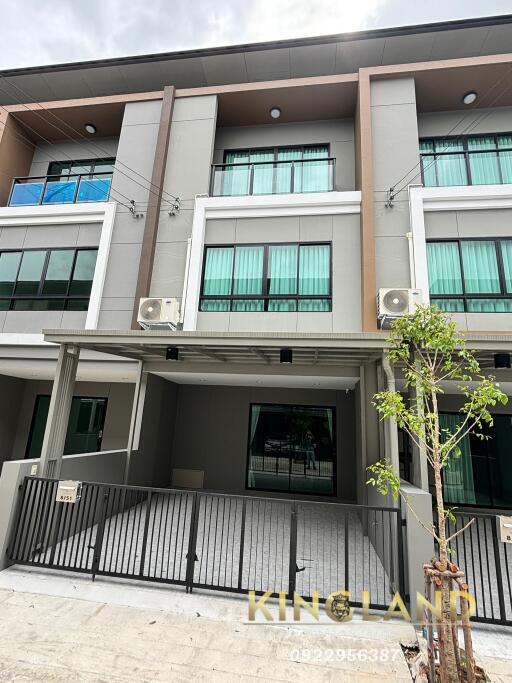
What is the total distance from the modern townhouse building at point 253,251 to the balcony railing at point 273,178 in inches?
2.1

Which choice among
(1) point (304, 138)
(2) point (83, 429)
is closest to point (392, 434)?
(2) point (83, 429)

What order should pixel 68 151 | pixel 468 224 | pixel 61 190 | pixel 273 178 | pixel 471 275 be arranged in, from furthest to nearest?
1. pixel 68 151
2. pixel 61 190
3. pixel 273 178
4. pixel 468 224
5. pixel 471 275

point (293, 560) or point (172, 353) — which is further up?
point (172, 353)

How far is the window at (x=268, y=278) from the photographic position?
7.94 m

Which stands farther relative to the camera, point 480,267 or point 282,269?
point 282,269

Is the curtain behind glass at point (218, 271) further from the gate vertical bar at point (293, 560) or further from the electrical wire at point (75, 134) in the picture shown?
the gate vertical bar at point (293, 560)

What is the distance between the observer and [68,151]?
10.9m

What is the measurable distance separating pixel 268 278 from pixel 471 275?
431 cm

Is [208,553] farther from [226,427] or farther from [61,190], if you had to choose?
[61,190]

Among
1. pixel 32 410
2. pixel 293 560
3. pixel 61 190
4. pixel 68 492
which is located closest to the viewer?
pixel 293 560

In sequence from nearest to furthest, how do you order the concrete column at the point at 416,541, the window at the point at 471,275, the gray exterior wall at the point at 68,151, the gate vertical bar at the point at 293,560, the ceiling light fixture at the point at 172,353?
1. the concrete column at the point at 416,541
2. the gate vertical bar at the point at 293,560
3. the ceiling light fixture at the point at 172,353
4. the window at the point at 471,275
5. the gray exterior wall at the point at 68,151

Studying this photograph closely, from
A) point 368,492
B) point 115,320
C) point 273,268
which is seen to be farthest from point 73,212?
point 368,492

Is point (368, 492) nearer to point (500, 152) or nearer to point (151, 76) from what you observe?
point (500, 152)

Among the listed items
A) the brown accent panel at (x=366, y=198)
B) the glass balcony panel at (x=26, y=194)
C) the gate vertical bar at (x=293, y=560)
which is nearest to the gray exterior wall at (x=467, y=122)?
the brown accent panel at (x=366, y=198)
